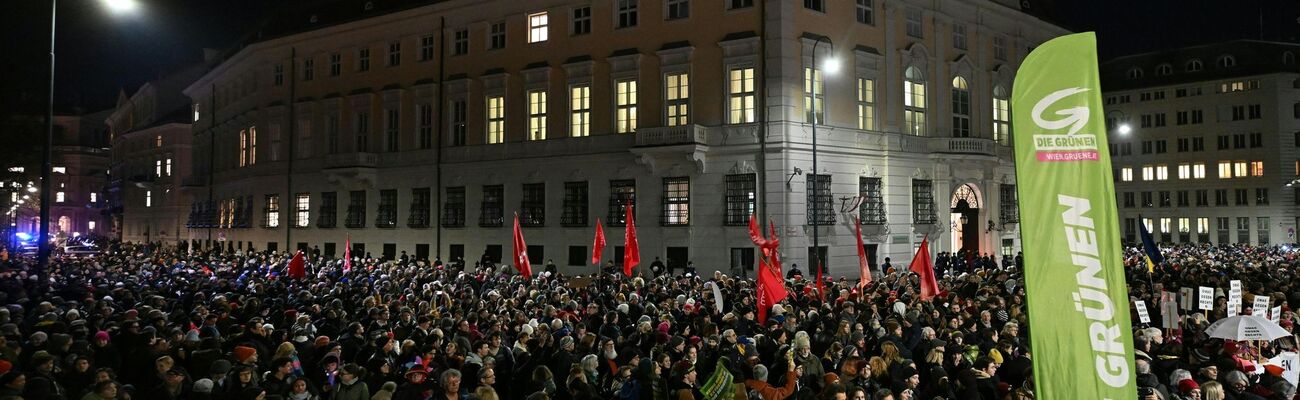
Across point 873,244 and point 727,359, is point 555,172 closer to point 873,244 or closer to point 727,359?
point 873,244

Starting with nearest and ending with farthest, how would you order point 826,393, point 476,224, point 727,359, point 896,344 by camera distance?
point 826,393 < point 727,359 < point 896,344 < point 476,224

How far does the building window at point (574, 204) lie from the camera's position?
37.8m

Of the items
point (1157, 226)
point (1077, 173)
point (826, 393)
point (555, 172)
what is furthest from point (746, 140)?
point (1157, 226)

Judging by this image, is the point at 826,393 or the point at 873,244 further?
the point at 873,244

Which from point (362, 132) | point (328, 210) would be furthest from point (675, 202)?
point (328, 210)

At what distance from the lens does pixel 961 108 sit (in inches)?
1554

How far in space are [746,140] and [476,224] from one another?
15.2 m

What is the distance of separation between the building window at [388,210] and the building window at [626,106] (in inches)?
603

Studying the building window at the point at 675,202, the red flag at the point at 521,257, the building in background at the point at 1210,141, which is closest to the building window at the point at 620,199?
the building window at the point at 675,202

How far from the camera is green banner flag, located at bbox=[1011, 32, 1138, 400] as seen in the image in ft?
17.3

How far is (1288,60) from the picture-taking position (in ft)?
240

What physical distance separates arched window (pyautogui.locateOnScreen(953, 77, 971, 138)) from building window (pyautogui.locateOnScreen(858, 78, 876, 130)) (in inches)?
211

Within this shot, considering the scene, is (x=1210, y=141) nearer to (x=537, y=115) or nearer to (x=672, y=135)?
(x=672, y=135)

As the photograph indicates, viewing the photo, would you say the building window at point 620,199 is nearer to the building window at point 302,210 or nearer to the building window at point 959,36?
the building window at point 959,36
